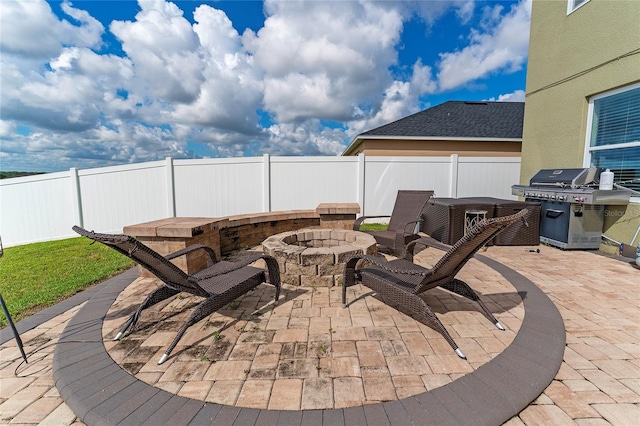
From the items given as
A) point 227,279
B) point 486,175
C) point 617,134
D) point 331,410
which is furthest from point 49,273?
point 486,175

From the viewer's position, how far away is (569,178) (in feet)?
17.2

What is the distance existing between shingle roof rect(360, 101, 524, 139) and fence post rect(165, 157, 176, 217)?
697 cm

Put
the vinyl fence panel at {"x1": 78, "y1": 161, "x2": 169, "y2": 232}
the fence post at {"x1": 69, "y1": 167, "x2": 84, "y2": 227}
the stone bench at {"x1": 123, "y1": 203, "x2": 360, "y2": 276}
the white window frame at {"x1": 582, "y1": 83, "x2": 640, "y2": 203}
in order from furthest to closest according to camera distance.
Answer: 1. the vinyl fence panel at {"x1": 78, "y1": 161, "x2": 169, "y2": 232}
2. the fence post at {"x1": 69, "y1": 167, "x2": 84, "y2": 227}
3. the white window frame at {"x1": 582, "y1": 83, "x2": 640, "y2": 203}
4. the stone bench at {"x1": 123, "y1": 203, "x2": 360, "y2": 276}

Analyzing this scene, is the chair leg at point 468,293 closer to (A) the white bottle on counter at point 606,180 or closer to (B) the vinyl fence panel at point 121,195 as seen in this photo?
(A) the white bottle on counter at point 606,180

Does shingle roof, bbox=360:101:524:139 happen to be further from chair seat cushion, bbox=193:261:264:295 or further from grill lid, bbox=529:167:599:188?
chair seat cushion, bbox=193:261:264:295

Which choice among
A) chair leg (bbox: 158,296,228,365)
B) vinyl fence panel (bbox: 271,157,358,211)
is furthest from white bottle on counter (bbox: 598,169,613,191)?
chair leg (bbox: 158,296,228,365)

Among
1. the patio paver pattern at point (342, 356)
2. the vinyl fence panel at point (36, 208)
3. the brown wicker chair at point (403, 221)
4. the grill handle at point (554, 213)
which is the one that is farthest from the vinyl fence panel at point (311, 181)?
the vinyl fence panel at point (36, 208)

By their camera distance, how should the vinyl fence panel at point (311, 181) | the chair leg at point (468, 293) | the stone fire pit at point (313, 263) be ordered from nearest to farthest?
the chair leg at point (468, 293), the stone fire pit at point (313, 263), the vinyl fence panel at point (311, 181)

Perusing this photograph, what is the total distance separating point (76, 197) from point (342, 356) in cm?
926

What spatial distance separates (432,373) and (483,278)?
2475mm

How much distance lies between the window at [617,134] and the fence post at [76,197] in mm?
12772

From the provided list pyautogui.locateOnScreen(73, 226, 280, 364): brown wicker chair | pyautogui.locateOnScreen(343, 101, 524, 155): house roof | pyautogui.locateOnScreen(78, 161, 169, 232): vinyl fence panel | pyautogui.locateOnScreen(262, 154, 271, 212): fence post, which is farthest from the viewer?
pyautogui.locateOnScreen(343, 101, 524, 155): house roof

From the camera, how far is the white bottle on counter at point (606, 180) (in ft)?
15.8

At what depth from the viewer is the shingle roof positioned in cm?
1093
